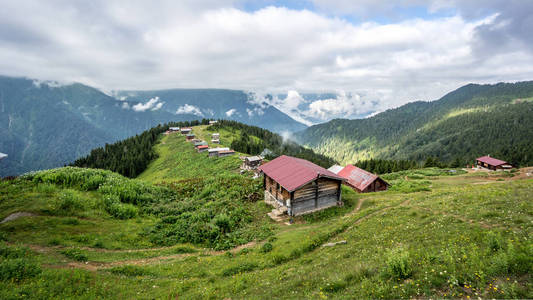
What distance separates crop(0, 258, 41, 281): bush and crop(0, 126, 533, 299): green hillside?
48 mm

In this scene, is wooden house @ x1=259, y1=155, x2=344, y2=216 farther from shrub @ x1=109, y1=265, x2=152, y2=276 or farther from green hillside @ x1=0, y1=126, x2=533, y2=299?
shrub @ x1=109, y1=265, x2=152, y2=276

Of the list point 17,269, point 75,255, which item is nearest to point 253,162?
point 75,255

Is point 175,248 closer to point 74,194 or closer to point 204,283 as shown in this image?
point 204,283

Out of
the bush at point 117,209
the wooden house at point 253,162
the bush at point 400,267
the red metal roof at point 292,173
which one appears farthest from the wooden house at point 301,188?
the wooden house at point 253,162

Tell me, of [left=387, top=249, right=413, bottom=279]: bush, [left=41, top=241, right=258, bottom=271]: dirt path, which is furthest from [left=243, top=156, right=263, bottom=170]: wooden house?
[left=387, top=249, right=413, bottom=279]: bush

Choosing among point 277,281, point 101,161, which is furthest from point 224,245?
point 101,161

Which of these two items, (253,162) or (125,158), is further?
(125,158)

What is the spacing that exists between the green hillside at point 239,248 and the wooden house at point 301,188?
1.45 metres

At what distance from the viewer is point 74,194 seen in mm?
21016

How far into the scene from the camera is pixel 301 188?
25.1m

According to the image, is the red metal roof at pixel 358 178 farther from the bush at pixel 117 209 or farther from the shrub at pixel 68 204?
the shrub at pixel 68 204

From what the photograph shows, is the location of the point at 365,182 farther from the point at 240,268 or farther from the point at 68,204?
the point at 68,204

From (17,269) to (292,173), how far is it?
22221 millimetres

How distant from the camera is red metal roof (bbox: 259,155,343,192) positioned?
24786 mm
